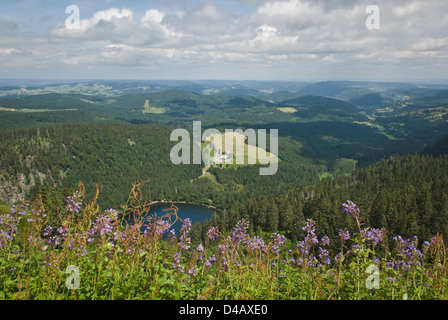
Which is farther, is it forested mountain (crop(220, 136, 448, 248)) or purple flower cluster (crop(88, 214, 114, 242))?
forested mountain (crop(220, 136, 448, 248))

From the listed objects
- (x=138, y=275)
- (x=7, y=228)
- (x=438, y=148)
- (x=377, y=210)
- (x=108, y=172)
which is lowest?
(x=108, y=172)

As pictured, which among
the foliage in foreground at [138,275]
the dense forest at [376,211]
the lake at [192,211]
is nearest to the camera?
the foliage in foreground at [138,275]

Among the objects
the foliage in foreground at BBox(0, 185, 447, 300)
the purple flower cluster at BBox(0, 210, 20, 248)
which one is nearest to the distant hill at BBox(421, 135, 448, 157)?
the foliage in foreground at BBox(0, 185, 447, 300)

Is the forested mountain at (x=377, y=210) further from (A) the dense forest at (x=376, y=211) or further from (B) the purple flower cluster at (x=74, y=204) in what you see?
(B) the purple flower cluster at (x=74, y=204)

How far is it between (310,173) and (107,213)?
191 meters

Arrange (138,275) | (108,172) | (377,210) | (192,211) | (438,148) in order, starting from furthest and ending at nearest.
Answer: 1. (108,172)
2. (438,148)
3. (192,211)
4. (377,210)
5. (138,275)

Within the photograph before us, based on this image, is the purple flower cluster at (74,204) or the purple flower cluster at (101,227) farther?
the purple flower cluster at (74,204)

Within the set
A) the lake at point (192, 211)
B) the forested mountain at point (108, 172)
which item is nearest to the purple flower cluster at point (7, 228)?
the lake at point (192, 211)

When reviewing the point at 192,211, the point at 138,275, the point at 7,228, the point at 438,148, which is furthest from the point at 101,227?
the point at 438,148

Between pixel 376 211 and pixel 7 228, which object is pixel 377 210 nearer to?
pixel 376 211

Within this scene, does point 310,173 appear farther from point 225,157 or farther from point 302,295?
point 302,295

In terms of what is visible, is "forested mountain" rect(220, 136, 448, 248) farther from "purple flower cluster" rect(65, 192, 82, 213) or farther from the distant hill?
the distant hill
